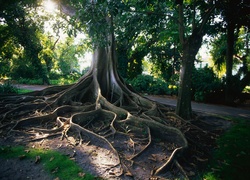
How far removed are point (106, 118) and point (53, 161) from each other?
3.02m

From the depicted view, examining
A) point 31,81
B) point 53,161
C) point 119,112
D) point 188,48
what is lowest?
point 53,161

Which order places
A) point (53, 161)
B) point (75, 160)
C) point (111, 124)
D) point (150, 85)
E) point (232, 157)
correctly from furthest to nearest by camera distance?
point (150, 85) → point (111, 124) → point (232, 157) → point (75, 160) → point (53, 161)

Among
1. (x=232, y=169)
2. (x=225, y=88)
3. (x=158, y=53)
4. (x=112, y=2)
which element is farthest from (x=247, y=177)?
(x=158, y=53)

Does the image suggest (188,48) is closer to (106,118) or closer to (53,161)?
(106,118)

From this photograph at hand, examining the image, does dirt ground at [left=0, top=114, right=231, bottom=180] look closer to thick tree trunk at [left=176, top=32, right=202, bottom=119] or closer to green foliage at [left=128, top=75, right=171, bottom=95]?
thick tree trunk at [left=176, top=32, right=202, bottom=119]

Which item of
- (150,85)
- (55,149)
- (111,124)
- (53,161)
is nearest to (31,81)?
(150,85)

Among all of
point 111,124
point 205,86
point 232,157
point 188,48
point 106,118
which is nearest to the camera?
point 232,157

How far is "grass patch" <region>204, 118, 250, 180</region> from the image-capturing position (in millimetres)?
4340

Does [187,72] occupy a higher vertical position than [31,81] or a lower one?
higher

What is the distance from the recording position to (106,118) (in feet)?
23.8

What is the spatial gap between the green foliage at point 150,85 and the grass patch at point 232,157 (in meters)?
9.29

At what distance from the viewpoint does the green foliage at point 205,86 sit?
43.0 feet

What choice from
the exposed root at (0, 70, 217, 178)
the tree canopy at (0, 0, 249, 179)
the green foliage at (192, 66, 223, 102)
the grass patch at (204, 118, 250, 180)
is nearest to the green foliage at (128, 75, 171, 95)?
the green foliage at (192, 66, 223, 102)

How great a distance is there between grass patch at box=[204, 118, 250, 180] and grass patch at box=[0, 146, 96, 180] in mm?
2793
